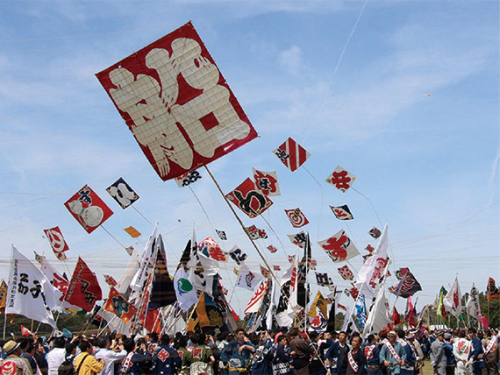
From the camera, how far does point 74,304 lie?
76.3ft

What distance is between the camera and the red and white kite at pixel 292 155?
2291 cm

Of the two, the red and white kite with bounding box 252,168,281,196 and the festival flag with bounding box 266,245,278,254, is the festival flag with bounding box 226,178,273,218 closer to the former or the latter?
the red and white kite with bounding box 252,168,281,196

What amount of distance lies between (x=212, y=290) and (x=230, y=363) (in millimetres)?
9553

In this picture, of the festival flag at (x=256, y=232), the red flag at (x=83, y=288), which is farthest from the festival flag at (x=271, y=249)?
the red flag at (x=83, y=288)

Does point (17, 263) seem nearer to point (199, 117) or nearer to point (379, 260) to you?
point (199, 117)

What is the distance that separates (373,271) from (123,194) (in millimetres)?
12040

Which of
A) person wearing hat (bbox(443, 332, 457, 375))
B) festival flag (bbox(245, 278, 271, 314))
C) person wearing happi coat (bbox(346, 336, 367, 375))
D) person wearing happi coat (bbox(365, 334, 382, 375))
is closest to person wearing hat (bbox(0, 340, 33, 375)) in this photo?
person wearing happi coat (bbox(346, 336, 367, 375))

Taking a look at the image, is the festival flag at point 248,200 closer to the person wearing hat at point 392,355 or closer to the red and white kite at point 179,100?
the red and white kite at point 179,100

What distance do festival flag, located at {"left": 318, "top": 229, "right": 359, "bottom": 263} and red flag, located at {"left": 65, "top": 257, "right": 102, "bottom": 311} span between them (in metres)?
11.5

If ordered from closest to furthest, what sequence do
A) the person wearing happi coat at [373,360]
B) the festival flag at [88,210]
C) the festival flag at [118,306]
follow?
the person wearing happi coat at [373,360] → the festival flag at [118,306] → the festival flag at [88,210]

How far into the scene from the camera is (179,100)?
1680cm

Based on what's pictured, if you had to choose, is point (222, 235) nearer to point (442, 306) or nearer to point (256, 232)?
point (256, 232)

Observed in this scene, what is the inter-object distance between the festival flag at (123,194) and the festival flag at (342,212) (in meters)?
10.1

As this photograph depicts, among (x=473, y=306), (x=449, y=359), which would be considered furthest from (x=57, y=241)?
(x=473, y=306)
